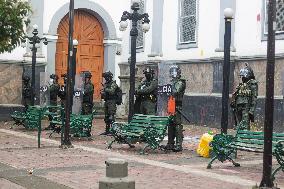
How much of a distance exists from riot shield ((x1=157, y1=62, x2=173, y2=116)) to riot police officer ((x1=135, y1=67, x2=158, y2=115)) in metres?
1.38

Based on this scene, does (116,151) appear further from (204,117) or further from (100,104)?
(100,104)

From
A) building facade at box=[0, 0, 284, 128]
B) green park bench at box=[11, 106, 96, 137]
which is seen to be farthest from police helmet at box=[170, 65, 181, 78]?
building facade at box=[0, 0, 284, 128]

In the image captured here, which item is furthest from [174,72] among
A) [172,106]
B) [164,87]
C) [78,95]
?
[78,95]

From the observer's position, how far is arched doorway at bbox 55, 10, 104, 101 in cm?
2617

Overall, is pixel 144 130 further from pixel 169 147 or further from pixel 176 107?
pixel 176 107

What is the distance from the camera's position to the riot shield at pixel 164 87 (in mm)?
12680

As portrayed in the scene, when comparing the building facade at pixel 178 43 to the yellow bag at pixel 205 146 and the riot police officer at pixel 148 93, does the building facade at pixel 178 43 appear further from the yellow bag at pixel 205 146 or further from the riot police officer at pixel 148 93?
the yellow bag at pixel 205 146

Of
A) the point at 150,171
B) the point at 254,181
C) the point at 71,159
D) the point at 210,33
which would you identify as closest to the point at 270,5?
the point at 254,181

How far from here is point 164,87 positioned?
42.1 ft

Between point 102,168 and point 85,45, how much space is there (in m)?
17.0

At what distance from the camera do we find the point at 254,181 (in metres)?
9.05

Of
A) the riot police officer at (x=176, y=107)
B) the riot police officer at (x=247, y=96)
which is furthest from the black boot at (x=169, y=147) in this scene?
the riot police officer at (x=247, y=96)

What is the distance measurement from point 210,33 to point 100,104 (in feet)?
25.1

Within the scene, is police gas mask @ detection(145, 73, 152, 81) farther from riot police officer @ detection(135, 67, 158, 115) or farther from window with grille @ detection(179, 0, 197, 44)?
window with grille @ detection(179, 0, 197, 44)
